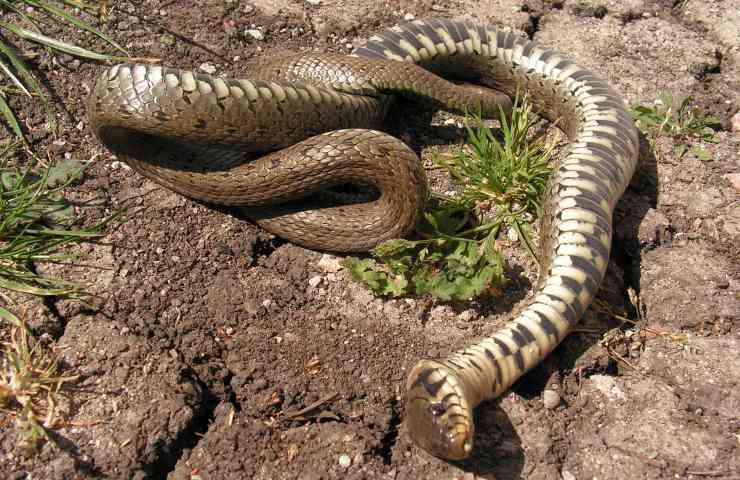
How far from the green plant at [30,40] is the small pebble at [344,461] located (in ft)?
8.52

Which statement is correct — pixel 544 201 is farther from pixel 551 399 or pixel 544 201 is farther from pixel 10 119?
pixel 10 119

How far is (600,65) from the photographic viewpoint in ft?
17.4

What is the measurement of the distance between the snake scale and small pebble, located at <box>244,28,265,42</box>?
531mm

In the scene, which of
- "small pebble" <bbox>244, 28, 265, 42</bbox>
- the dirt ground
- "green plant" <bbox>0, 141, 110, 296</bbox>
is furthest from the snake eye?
"small pebble" <bbox>244, 28, 265, 42</bbox>

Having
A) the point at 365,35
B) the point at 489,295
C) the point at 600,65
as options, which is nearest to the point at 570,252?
the point at 489,295

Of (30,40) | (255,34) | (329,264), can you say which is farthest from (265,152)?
(30,40)

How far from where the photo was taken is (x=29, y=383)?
3.30 meters

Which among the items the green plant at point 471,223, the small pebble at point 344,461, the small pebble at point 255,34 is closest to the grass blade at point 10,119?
the small pebble at point 255,34

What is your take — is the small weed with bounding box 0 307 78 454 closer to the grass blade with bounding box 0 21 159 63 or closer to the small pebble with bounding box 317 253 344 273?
the small pebble with bounding box 317 253 344 273

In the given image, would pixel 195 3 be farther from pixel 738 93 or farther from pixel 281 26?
pixel 738 93

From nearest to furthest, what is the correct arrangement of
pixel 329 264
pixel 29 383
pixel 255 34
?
1. pixel 29 383
2. pixel 329 264
3. pixel 255 34

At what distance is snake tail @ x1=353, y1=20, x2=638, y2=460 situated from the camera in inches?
127

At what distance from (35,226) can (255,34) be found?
7.02 ft

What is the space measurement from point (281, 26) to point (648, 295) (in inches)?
125
